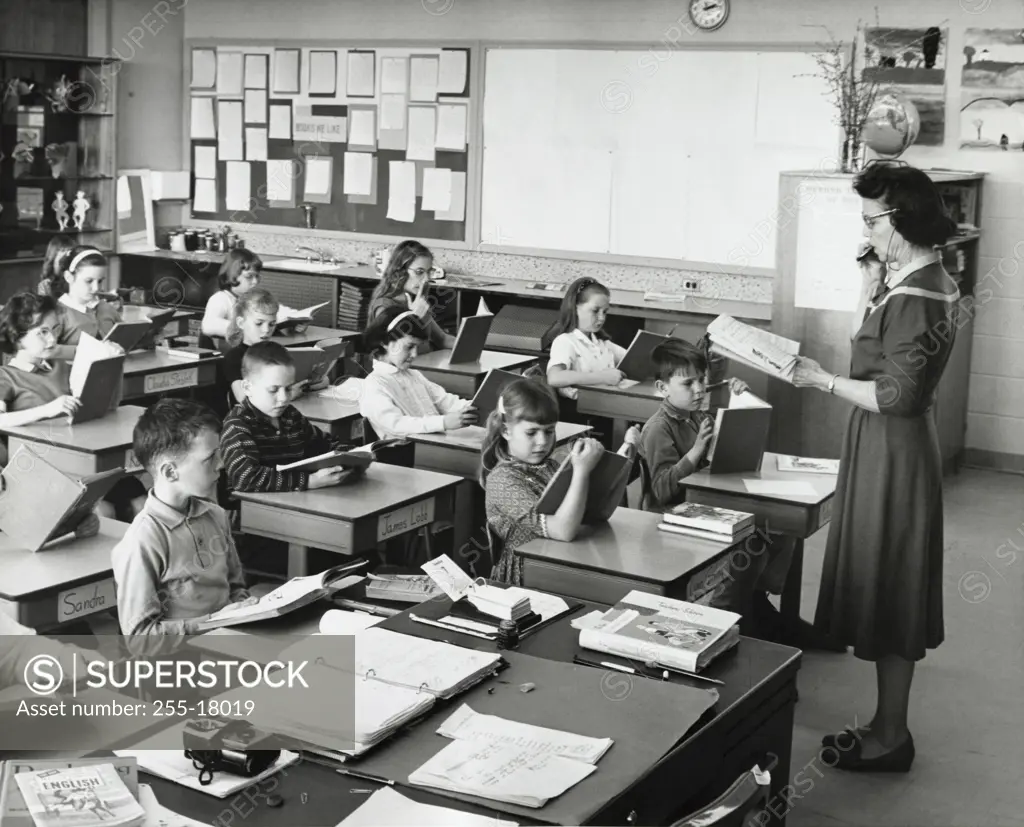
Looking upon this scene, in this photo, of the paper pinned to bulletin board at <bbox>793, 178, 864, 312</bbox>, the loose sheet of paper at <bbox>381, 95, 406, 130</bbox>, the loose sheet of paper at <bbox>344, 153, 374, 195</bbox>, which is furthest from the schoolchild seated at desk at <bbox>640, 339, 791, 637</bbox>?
the loose sheet of paper at <bbox>344, 153, 374, 195</bbox>

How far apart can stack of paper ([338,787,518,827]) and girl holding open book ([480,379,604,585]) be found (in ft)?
4.82

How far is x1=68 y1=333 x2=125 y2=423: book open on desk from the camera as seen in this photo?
4.60 meters

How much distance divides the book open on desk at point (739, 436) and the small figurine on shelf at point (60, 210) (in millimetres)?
6247

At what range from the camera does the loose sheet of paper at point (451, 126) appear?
8.26 m

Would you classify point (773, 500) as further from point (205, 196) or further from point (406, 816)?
point (205, 196)

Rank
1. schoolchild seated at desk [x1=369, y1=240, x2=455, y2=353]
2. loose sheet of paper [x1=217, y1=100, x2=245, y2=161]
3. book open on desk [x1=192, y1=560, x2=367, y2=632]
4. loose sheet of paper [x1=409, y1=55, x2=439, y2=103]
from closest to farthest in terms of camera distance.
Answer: book open on desk [x1=192, y1=560, x2=367, y2=632], schoolchild seated at desk [x1=369, y1=240, x2=455, y2=353], loose sheet of paper [x1=409, y1=55, x2=439, y2=103], loose sheet of paper [x1=217, y1=100, x2=245, y2=161]

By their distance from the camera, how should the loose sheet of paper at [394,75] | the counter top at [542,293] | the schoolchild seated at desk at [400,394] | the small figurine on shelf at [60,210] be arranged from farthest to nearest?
the small figurine on shelf at [60,210] < the loose sheet of paper at [394,75] < the counter top at [542,293] < the schoolchild seated at desk at [400,394]

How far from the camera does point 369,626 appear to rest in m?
2.53

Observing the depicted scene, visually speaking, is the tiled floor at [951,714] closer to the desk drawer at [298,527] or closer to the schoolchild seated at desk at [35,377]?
the desk drawer at [298,527]

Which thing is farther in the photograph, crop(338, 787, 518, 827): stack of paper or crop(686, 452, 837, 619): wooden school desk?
crop(686, 452, 837, 619): wooden school desk

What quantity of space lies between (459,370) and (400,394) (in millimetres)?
912

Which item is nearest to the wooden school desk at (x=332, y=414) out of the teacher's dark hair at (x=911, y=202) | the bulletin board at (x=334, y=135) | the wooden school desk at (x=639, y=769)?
the wooden school desk at (x=639, y=769)

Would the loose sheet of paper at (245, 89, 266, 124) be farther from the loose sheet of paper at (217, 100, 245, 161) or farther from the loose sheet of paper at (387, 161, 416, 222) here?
the loose sheet of paper at (387, 161, 416, 222)

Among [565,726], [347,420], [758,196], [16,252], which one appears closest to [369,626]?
[565,726]
